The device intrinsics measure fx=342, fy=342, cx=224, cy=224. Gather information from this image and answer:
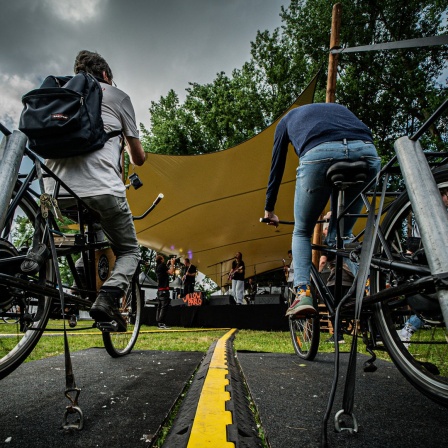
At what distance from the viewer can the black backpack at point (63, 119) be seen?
182cm

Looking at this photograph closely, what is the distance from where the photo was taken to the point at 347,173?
6.66 ft

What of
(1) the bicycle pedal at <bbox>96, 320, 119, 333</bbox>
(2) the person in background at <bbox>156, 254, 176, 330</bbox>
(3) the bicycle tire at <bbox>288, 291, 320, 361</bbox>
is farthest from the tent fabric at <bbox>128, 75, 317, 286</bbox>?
(1) the bicycle pedal at <bbox>96, 320, 119, 333</bbox>

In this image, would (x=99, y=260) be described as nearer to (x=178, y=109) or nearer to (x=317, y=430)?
(x=317, y=430)

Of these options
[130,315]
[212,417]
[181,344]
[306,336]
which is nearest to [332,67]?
[306,336]

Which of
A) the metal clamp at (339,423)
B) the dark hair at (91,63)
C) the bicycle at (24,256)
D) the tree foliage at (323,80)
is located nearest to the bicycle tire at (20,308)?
the bicycle at (24,256)

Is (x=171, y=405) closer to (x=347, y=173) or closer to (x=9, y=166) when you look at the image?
(x=9, y=166)

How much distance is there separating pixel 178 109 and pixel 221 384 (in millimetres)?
26547

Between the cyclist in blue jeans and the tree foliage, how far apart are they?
1555cm

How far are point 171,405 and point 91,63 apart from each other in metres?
2.27

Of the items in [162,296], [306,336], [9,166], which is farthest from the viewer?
[162,296]

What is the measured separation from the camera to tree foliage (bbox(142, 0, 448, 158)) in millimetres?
18703

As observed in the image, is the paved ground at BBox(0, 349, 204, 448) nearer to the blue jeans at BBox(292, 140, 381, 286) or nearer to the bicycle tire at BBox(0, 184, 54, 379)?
the bicycle tire at BBox(0, 184, 54, 379)

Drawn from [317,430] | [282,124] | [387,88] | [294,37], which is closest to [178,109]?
[294,37]

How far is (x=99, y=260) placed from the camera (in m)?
2.58
